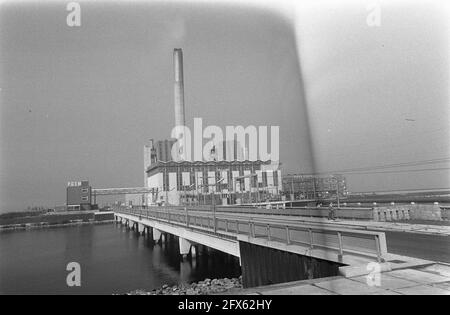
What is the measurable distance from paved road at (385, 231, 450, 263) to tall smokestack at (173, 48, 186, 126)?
82.4m

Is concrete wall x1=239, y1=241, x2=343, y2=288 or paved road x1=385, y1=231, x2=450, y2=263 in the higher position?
paved road x1=385, y1=231, x2=450, y2=263

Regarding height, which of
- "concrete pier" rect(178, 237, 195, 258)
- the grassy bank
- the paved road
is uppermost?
the paved road

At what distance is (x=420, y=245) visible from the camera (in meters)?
10.9

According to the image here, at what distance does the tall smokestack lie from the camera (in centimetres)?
9312

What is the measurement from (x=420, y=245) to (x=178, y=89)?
9012cm

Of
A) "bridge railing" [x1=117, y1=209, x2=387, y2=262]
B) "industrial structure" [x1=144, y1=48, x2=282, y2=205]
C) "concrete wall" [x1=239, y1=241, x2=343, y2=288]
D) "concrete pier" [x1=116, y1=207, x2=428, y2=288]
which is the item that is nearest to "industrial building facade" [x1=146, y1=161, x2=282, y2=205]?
"industrial structure" [x1=144, y1=48, x2=282, y2=205]

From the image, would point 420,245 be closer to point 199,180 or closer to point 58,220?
point 199,180

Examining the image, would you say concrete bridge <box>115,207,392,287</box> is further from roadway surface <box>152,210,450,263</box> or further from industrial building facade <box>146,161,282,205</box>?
industrial building facade <box>146,161,282,205</box>

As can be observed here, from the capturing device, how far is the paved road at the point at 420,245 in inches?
354

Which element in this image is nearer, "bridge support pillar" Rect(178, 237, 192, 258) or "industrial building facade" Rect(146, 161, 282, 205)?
"bridge support pillar" Rect(178, 237, 192, 258)

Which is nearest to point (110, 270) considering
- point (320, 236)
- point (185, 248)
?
point (185, 248)

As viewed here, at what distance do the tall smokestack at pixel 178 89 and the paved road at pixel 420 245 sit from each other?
82375 mm
